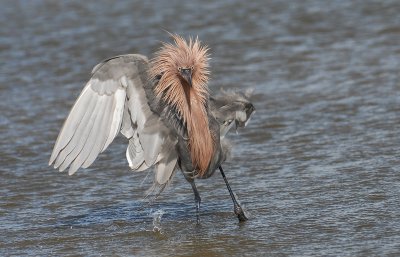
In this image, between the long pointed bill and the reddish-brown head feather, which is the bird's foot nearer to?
the reddish-brown head feather

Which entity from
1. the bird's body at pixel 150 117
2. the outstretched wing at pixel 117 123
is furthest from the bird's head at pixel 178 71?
the outstretched wing at pixel 117 123

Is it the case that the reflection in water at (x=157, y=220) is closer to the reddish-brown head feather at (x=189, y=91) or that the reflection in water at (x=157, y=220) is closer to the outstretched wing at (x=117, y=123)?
the outstretched wing at (x=117, y=123)

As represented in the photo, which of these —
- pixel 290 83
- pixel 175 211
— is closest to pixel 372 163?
pixel 175 211

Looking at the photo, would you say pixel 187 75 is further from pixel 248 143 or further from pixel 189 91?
pixel 248 143

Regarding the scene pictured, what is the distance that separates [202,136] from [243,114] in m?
0.71

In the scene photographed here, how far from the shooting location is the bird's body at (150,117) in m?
8.01

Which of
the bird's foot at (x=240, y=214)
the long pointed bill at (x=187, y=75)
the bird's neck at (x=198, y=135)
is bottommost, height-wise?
the bird's foot at (x=240, y=214)

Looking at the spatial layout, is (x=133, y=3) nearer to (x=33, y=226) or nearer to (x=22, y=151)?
(x=22, y=151)

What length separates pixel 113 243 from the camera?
7645mm

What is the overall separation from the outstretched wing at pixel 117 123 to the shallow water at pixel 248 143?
1.95 ft

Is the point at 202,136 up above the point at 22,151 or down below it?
above

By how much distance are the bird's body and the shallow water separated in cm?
58

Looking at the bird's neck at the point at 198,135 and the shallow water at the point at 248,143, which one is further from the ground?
the bird's neck at the point at 198,135

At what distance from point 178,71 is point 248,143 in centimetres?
256
